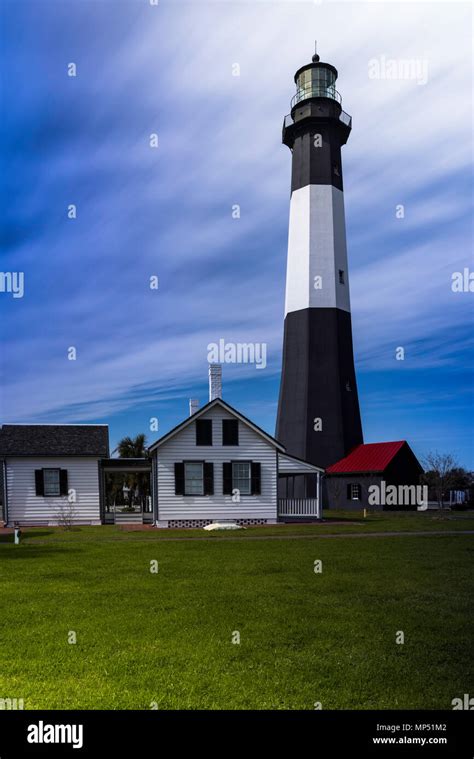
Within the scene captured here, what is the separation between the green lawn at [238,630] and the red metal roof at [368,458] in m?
19.9

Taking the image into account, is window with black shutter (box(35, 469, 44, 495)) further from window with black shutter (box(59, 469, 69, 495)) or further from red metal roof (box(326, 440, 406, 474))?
red metal roof (box(326, 440, 406, 474))

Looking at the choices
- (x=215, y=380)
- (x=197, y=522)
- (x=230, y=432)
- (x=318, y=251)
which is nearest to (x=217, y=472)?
(x=230, y=432)

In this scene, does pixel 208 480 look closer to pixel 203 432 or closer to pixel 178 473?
pixel 178 473

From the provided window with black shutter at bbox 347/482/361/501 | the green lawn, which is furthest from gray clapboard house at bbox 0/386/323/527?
the green lawn

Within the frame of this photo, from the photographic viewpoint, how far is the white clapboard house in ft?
78.6

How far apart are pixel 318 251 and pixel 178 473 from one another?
1688 cm

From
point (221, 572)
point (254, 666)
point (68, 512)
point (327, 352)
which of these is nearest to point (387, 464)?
point (327, 352)

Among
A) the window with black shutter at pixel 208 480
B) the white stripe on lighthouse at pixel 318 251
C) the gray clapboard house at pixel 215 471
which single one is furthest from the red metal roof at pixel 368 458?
the window with black shutter at pixel 208 480

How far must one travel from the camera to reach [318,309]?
33.3m

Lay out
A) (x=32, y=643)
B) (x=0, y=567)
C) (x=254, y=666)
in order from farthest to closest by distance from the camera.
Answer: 1. (x=0, y=567)
2. (x=32, y=643)
3. (x=254, y=666)
